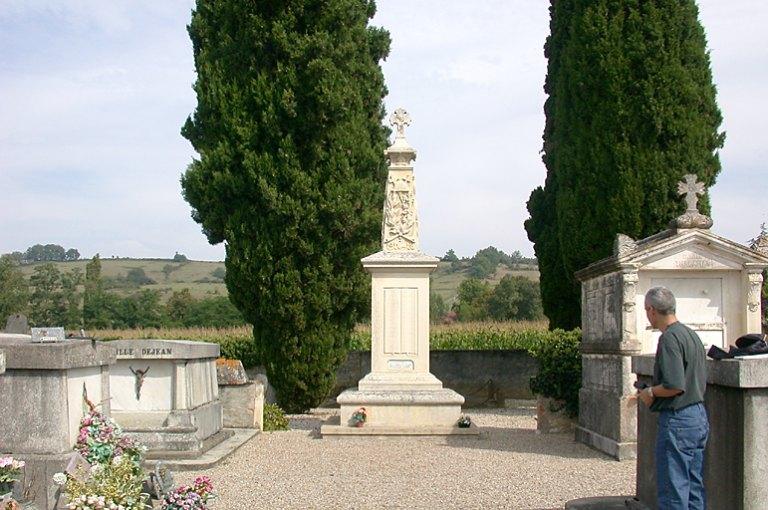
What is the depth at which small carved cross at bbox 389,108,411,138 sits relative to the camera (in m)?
14.2

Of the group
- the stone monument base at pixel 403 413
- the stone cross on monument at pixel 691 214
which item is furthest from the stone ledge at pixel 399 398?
the stone cross on monument at pixel 691 214

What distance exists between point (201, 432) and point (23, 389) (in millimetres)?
4729

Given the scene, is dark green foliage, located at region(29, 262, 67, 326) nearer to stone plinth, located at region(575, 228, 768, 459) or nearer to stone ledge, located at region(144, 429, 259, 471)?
stone ledge, located at region(144, 429, 259, 471)

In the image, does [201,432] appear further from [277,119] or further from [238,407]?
[277,119]

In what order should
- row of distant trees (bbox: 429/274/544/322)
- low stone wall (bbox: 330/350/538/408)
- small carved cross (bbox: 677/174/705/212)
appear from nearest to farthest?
small carved cross (bbox: 677/174/705/212) → low stone wall (bbox: 330/350/538/408) → row of distant trees (bbox: 429/274/544/322)

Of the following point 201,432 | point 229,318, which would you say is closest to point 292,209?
point 201,432

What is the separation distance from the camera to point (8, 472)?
5777 millimetres

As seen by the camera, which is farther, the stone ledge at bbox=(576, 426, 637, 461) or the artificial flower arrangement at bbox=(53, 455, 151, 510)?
the stone ledge at bbox=(576, 426, 637, 461)

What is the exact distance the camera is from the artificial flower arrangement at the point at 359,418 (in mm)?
12797

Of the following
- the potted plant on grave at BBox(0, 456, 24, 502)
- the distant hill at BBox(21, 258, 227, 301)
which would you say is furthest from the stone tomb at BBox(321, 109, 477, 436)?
the distant hill at BBox(21, 258, 227, 301)

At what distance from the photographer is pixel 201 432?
440 inches

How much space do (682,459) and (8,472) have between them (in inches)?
160

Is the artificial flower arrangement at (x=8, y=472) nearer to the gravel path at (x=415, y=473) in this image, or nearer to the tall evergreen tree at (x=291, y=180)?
the gravel path at (x=415, y=473)

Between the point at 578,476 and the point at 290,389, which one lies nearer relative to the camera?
the point at 578,476
